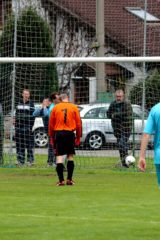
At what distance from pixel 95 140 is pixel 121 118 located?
3.62 feet

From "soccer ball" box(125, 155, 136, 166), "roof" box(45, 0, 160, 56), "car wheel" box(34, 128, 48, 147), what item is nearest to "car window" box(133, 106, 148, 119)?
"soccer ball" box(125, 155, 136, 166)

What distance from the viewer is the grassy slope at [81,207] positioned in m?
11.5

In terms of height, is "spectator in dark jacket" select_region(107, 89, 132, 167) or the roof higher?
the roof

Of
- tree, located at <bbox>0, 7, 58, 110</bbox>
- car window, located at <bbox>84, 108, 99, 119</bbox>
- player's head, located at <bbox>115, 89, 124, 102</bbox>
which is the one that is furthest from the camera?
tree, located at <bbox>0, 7, 58, 110</bbox>

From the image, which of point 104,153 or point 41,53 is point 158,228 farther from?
point 41,53

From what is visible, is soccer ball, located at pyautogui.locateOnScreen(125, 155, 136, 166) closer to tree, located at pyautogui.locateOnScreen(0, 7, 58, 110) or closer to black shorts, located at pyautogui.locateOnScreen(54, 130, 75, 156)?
tree, located at pyautogui.locateOnScreen(0, 7, 58, 110)

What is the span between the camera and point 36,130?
2372 centimetres

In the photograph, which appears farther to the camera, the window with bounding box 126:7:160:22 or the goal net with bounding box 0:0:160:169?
the window with bounding box 126:7:160:22

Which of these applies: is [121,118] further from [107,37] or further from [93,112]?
[107,37]

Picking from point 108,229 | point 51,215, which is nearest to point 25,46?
point 51,215

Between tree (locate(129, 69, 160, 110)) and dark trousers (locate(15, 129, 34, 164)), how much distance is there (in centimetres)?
276

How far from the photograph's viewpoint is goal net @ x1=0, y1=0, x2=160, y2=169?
22.5 meters

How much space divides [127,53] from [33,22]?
8.58ft

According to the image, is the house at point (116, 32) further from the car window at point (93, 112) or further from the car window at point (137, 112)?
the car window at point (137, 112)
